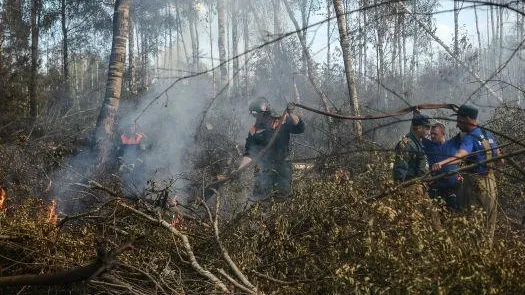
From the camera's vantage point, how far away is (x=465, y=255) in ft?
7.80

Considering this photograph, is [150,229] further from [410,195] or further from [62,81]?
[62,81]

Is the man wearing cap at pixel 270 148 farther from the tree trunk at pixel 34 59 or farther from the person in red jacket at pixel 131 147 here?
the tree trunk at pixel 34 59

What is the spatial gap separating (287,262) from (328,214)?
509 mm

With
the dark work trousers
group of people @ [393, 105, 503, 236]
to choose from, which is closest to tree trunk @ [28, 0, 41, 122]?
group of people @ [393, 105, 503, 236]

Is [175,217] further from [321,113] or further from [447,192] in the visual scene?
[447,192]

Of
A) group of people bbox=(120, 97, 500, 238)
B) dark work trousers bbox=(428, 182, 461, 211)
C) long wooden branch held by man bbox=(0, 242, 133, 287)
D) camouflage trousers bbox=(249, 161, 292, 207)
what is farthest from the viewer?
camouflage trousers bbox=(249, 161, 292, 207)

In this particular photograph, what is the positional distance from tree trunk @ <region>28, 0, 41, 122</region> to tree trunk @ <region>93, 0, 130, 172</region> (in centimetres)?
381

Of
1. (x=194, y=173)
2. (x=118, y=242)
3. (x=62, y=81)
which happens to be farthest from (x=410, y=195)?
(x=62, y=81)

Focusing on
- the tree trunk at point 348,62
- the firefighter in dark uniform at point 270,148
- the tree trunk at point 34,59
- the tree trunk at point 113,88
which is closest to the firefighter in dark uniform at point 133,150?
the tree trunk at point 113,88

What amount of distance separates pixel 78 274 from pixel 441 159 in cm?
375

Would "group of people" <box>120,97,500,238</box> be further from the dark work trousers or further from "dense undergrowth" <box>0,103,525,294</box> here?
"dense undergrowth" <box>0,103,525,294</box>

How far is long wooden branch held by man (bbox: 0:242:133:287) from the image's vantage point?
92.8 inches

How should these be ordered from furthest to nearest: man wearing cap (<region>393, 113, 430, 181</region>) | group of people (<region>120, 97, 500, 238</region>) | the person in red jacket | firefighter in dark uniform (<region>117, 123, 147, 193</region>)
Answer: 1. the person in red jacket
2. firefighter in dark uniform (<region>117, 123, 147, 193</region>)
3. man wearing cap (<region>393, 113, 430, 181</region>)
4. group of people (<region>120, 97, 500, 238</region>)

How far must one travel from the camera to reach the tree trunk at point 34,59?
11.4 meters
